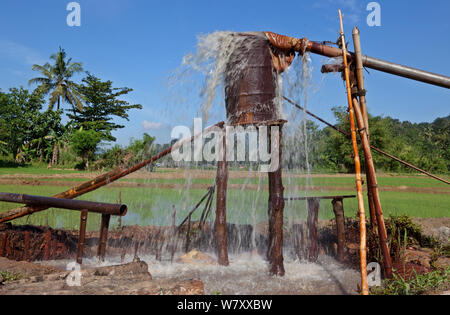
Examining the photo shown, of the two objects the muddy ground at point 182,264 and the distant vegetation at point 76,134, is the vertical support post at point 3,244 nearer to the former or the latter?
the muddy ground at point 182,264

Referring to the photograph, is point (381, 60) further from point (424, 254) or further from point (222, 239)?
point (222, 239)

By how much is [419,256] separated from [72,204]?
4.83 metres

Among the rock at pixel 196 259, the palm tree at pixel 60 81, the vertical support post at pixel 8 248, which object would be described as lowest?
the rock at pixel 196 259

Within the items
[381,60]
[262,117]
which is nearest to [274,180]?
[262,117]

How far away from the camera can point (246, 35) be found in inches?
176

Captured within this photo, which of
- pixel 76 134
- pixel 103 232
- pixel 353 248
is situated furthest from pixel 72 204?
pixel 76 134

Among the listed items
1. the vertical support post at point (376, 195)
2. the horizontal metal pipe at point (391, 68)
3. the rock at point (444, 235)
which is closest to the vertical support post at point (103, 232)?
the vertical support post at point (376, 195)

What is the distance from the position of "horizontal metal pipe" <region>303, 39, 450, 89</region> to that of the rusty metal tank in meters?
0.67

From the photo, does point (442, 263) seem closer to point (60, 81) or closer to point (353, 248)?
point (353, 248)

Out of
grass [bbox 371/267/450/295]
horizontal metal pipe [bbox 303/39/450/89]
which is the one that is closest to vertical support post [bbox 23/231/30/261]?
grass [bbox 371/267/450/295]

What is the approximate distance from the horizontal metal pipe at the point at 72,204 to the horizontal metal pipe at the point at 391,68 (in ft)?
10.9

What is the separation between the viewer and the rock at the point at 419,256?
A: 4458mm
